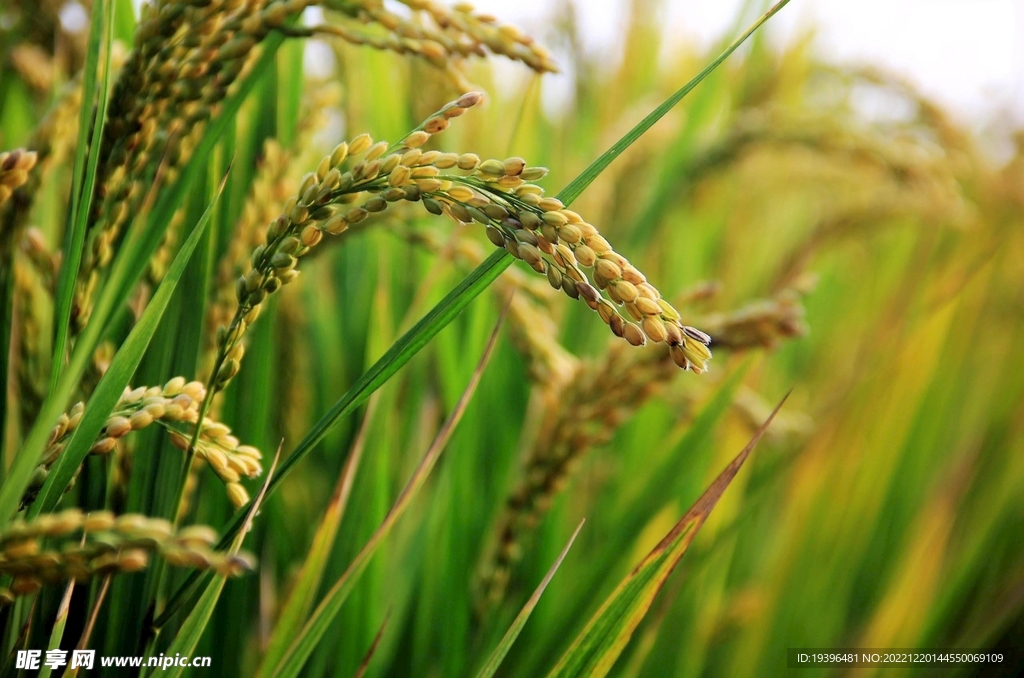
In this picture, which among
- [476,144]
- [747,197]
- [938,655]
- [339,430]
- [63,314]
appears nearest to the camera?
[63,314]

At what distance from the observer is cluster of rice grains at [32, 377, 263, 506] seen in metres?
0.47

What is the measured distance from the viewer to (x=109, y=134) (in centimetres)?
58

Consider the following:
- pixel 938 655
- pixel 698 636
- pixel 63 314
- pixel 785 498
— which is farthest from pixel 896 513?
pixel 63 314

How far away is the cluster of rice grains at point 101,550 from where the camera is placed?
345 millimetres

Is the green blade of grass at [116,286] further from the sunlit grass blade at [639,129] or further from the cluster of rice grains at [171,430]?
the sunlit grass blade at [639,129]

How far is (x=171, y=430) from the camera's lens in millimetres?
514

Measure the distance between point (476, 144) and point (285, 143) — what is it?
0.63 meters

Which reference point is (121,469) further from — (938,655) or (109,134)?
(938,655)

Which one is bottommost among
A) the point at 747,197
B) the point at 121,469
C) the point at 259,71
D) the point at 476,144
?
the point at 121,469

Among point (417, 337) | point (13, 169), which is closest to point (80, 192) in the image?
point (13, 169)

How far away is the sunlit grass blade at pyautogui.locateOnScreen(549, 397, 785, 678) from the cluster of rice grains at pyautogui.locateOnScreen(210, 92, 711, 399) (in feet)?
0.75

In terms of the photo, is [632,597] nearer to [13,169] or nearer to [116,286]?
[116,286]

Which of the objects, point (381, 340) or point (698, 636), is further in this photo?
point (698, 636)

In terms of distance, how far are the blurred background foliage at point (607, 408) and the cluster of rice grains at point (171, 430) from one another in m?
0.14
